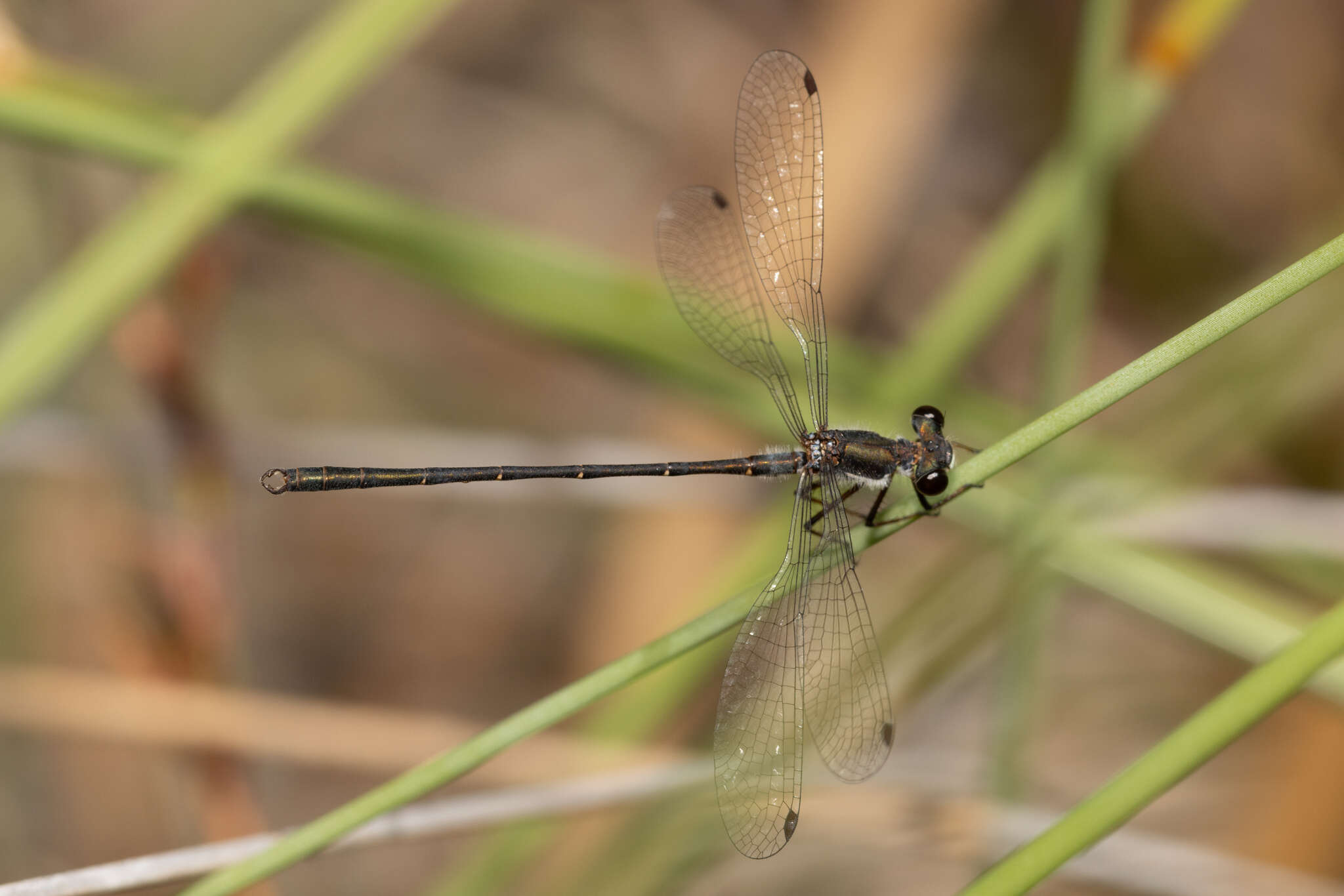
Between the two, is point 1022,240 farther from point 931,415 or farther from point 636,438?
point 636,438

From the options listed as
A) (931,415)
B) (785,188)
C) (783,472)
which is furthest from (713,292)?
(931,415)

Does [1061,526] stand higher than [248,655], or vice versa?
[248,655]

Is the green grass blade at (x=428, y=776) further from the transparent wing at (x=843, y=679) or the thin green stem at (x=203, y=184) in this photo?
the thin green stem at (x=203, y=184)

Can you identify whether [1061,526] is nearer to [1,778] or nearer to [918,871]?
[918,871]

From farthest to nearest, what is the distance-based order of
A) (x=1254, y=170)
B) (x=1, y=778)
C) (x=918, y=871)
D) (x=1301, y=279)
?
(x=1254, y=170) < (x=1, y=778) < (x=918, y=871) < (x=1301, y=279)

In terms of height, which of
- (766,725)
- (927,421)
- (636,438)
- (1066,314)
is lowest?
(766,725)

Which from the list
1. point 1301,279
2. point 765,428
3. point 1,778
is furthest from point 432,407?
point 1301,279
